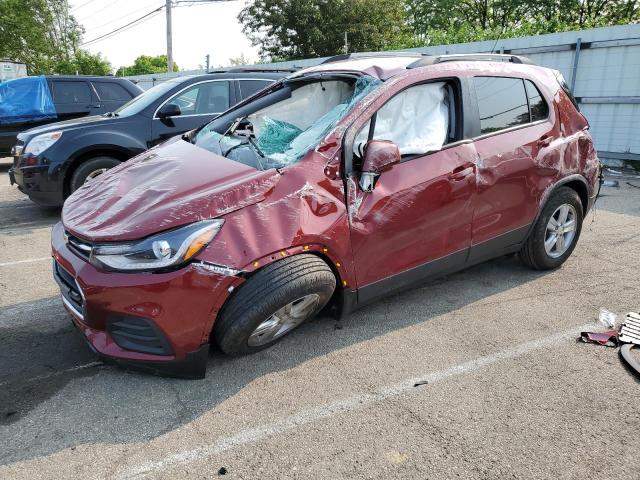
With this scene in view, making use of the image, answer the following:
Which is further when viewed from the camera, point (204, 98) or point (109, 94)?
point (109, 94)

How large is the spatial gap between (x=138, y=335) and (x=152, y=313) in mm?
192

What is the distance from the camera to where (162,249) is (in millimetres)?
2508

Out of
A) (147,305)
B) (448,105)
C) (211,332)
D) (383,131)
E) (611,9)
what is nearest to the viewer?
(147,305)

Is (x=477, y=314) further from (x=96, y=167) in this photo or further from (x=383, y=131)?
(x=96, y=167)

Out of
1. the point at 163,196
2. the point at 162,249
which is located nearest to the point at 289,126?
the point at 163,196

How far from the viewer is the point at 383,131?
3266 mm

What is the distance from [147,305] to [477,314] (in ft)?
7.74

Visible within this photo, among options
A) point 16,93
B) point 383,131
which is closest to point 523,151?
point 383,131

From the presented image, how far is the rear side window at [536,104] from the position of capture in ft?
13.2

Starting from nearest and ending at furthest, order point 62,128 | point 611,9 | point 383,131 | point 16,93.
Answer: point 383,131 < point 62,128 < point 16,93 < point 611,9

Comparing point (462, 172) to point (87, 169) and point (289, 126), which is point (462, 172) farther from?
point (87, 169)

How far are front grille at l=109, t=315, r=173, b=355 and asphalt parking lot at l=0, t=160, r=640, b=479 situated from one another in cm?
29

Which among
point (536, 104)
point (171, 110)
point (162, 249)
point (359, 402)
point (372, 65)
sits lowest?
point (359, 402)

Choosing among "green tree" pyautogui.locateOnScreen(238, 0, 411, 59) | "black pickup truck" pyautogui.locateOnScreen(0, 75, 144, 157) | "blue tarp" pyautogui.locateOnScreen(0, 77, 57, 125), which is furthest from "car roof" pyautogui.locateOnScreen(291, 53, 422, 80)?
"green tree" pyautogui.locateOnScreen(238, 0, 411, 59)
